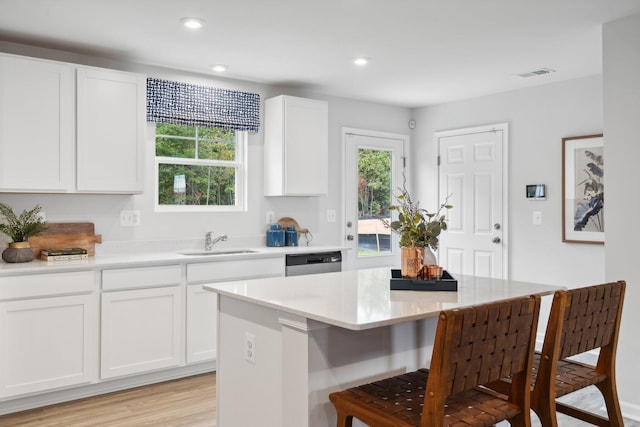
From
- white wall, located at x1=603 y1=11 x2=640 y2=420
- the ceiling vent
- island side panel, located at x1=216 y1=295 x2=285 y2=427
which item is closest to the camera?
island side panel, located at x1=216 y1=295 x2=285 y2=427

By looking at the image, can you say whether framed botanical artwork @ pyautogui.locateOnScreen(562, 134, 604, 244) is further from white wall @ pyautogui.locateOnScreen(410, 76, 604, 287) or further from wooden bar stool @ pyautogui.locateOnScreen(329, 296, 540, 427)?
wooden bar stool @ pyautogui.locateOnScreen(329, 296, 540, 427)

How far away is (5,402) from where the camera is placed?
10.5 feet

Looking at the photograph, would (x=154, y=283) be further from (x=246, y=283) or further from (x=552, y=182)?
(x=552, y=182)

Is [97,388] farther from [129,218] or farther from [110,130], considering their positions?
[110,130]

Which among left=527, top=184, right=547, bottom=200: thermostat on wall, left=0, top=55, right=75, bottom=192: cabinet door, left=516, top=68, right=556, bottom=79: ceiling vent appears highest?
left=516, top=68, right=556, bottom=79: ceiling vent

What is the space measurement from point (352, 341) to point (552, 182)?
11.2 feet

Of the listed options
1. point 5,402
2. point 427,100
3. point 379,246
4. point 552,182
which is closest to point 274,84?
point 427,100

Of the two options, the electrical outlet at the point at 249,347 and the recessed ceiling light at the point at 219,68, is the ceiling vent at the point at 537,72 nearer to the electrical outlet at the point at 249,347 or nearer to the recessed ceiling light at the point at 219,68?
the recessed ceiling light at the point at 219,68

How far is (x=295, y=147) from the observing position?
4.73 m

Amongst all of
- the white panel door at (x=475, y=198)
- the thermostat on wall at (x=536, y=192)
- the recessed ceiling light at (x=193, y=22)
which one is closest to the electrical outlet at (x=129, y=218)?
the recessed ceiling light at (x=193, y=22)

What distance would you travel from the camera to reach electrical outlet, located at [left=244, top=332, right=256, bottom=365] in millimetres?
2299

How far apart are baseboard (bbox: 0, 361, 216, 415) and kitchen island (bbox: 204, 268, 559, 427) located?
4.63 feet

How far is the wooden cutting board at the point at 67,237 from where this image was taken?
3.70 meters

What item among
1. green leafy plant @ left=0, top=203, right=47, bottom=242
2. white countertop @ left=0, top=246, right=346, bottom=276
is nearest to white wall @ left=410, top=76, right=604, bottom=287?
white countertop @ left=0, top=246, right=346, bottom=276
